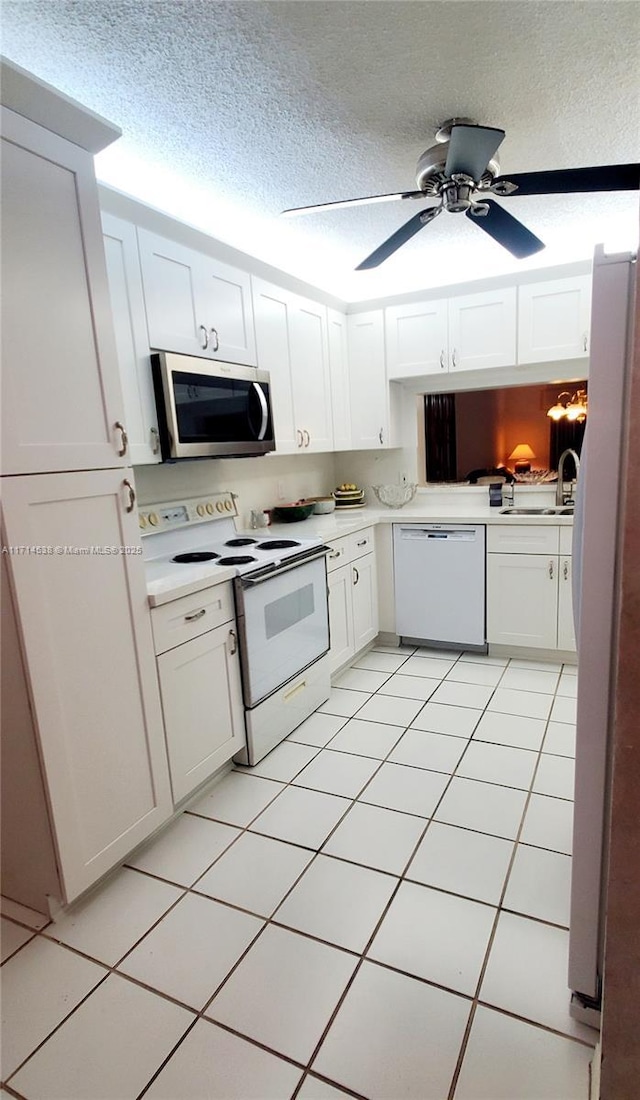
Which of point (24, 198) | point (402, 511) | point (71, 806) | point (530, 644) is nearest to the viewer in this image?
point (24, 198)

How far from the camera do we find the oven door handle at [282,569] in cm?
230

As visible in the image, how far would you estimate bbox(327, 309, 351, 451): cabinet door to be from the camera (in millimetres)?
3688

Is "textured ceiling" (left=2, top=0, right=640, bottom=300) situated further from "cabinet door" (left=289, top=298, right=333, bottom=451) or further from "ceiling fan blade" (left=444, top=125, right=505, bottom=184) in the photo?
"cabinet door" (left=289, top=298, right=333, bottom=451)

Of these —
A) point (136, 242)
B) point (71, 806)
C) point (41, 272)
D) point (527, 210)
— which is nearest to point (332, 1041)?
point (71, 806)

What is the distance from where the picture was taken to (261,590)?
7.88 feet

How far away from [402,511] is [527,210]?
185 cm

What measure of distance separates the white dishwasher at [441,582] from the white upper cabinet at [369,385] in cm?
73

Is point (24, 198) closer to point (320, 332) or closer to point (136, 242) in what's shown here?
point (136, 242)

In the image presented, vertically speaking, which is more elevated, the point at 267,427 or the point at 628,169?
the point at 628,169

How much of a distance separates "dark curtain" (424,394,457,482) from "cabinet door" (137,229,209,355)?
2.16 metres

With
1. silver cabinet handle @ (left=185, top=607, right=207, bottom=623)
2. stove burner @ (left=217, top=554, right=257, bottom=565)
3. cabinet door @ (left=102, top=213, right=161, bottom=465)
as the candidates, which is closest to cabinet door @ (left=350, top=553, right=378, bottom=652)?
stove burner @ (left=217, top=554, right=257, bottom=565)

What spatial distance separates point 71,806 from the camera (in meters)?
1.62

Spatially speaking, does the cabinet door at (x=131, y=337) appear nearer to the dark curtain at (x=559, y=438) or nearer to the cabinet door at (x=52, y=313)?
the cabinet door at (x=52, y=313)

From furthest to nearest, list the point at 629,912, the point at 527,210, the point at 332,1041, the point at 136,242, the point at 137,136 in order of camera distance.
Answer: the point at 527,210 → the point at 136,242 → the point at 137,136 → the point at 332,1041 → the point at 629,912
